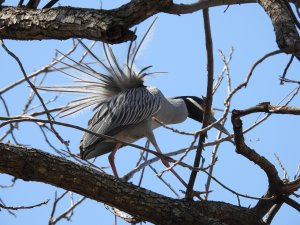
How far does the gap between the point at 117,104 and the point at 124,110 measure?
13cm

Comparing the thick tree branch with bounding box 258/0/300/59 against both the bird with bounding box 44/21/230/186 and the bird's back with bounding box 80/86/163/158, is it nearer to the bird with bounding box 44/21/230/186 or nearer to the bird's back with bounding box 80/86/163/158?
the bird with bounding box 44/21/230/186

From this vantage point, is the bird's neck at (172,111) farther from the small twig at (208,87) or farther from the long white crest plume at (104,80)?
the small twig at (208,87)

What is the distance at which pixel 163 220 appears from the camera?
301cm

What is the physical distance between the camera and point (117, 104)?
5.69m

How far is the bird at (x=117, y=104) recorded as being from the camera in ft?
17.8

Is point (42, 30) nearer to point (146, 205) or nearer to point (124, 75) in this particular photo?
point (146, 205)

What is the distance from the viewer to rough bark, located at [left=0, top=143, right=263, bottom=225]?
2.78 metres

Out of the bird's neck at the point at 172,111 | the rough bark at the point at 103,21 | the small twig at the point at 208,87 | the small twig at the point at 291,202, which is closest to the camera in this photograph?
the rough bark at the point at 103,21

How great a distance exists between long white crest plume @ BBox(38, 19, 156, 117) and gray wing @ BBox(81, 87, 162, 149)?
12 cm

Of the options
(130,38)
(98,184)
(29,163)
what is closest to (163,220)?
(98,184)

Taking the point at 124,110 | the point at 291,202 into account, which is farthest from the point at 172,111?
the point at 291,202

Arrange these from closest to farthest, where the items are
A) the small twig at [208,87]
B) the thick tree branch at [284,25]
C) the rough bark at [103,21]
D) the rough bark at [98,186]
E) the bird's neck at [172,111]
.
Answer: the thick tree branch at [284,25] → the rough bark at [103,21] → the rough bark at [98,186] → the small twig at [208,87] → the bird's neck at [172,111]

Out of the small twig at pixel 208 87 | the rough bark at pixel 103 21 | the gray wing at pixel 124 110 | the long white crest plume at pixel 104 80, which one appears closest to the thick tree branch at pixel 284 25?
the rough bark at pixel 103 21

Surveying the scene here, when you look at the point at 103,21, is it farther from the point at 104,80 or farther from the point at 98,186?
the point at 104,80
